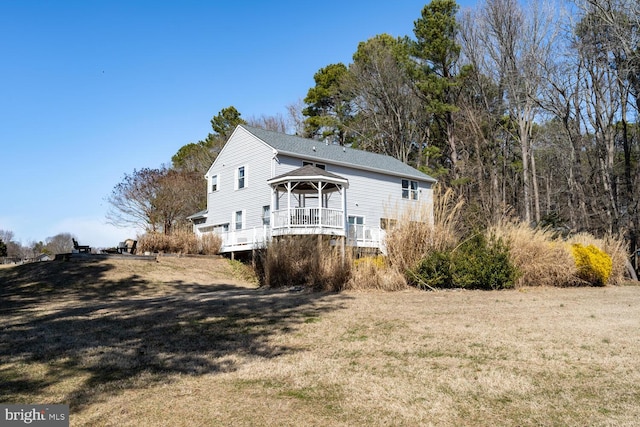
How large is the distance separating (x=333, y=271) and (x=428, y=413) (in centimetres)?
708

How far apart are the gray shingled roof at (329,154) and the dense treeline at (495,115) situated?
173 inches

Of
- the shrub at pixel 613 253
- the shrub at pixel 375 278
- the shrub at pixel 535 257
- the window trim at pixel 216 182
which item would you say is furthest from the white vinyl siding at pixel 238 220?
the shrub at pixel 613 253

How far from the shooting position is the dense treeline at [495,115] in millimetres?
21016

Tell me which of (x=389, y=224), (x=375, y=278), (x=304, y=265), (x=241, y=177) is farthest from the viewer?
(x=241, y=177)

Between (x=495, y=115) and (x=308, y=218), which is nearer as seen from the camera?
(x=308, y=218)

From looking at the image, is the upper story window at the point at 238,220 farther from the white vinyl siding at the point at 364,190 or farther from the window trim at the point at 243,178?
the white vinyl siding at the point at 364,190

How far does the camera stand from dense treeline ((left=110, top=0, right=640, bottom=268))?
68.9 ft

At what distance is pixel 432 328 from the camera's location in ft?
21.2

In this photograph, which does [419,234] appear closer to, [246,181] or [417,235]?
[417,235]

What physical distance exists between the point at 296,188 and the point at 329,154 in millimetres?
4838

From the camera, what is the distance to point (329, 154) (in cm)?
2478

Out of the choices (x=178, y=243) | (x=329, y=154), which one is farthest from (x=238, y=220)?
(x=329, y=154)

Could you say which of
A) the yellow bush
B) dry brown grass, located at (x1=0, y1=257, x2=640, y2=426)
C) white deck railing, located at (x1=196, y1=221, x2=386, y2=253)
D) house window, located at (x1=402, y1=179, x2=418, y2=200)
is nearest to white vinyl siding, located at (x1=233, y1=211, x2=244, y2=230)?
white deck railing, located at (x1=196, y1=221, x2=386, y2=253)

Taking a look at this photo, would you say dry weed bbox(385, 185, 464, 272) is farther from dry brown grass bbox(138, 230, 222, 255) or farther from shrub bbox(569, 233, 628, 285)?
dry brown grass bbox(138, 230, 222, 255)
